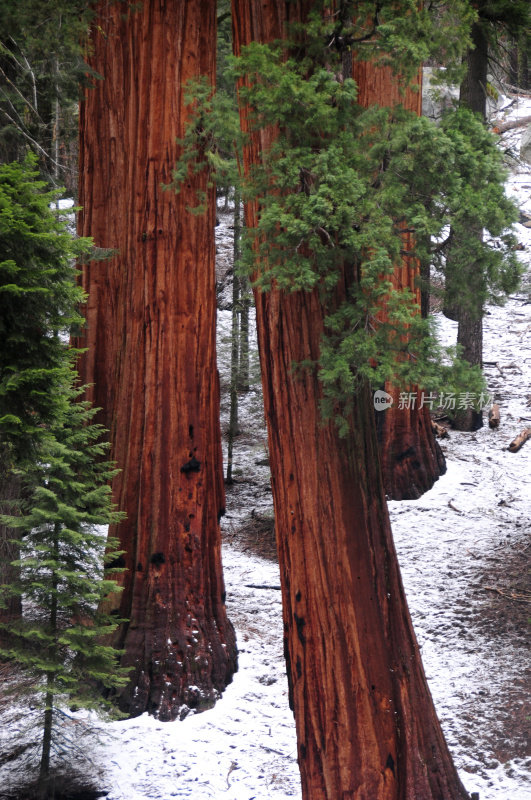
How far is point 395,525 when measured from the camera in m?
10.1

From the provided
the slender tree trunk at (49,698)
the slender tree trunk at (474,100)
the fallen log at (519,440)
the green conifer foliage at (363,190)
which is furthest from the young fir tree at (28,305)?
the fallen log at (519,440)

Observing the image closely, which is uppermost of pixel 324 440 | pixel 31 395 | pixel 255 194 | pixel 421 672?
pixel 255 194

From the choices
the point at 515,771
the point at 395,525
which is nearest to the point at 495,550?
the point at 395,525

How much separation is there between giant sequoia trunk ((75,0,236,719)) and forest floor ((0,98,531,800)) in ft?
1.48

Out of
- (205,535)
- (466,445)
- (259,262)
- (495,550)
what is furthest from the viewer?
(466,445)

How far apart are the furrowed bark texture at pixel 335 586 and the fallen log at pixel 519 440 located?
297 inches

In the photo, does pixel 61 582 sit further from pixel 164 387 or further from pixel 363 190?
pixel 363 190

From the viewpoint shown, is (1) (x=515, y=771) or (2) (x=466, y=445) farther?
(2) (x=466, y=445)

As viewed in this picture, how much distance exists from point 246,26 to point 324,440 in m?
2.55

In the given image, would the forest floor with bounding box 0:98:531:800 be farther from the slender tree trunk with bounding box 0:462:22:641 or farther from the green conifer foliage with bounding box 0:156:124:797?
the slender tree trunk with bounding box 0:462:22:641

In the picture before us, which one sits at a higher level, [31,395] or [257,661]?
[31,395]

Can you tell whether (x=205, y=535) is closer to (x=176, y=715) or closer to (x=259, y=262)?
(x=176, y=715)

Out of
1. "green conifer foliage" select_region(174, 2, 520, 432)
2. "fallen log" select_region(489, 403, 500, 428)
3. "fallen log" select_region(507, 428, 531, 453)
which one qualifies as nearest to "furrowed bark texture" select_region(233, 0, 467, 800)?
"green conifer foliage" select_region(174, 2, 520, 432)

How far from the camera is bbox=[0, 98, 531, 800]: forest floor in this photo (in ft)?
18.7
